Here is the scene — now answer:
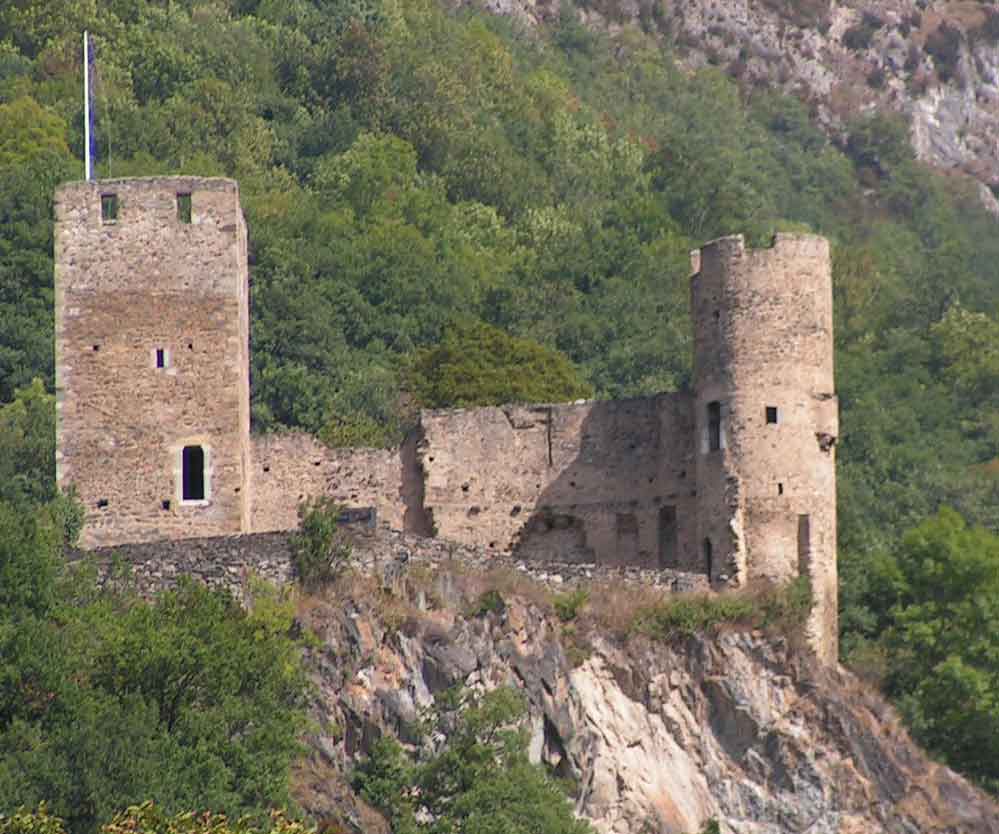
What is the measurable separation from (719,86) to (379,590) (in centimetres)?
6862

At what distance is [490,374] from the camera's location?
67375 millimetres

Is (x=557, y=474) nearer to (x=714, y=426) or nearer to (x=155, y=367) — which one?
(x=714, y=426)

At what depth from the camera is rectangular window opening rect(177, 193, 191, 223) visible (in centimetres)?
5397

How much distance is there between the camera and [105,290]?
53688 millimetres

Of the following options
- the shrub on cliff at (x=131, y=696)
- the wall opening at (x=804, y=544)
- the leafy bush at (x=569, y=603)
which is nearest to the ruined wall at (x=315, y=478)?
the leafy bush at (x=569, y=603)

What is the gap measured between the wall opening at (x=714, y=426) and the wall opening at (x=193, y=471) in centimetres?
704

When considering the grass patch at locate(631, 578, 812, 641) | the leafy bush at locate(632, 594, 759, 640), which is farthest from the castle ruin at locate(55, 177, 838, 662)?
the leafy bush at locate(632, 594, 759, 640)

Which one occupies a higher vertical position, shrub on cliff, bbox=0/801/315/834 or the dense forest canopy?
the dense forest canopy

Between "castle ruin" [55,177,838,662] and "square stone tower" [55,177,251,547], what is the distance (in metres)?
0.02

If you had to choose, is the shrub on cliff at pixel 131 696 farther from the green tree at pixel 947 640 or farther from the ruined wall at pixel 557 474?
the green tree at pixel 947 640

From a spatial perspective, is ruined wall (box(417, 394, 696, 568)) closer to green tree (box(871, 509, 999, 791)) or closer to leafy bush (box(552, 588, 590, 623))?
leafy bush (box(552, 588, 590, 623))

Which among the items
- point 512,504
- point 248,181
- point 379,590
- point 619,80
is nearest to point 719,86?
point 619,80

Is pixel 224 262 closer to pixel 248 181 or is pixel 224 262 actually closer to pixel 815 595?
pixel 815 595

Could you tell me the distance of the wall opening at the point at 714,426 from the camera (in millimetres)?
53281
